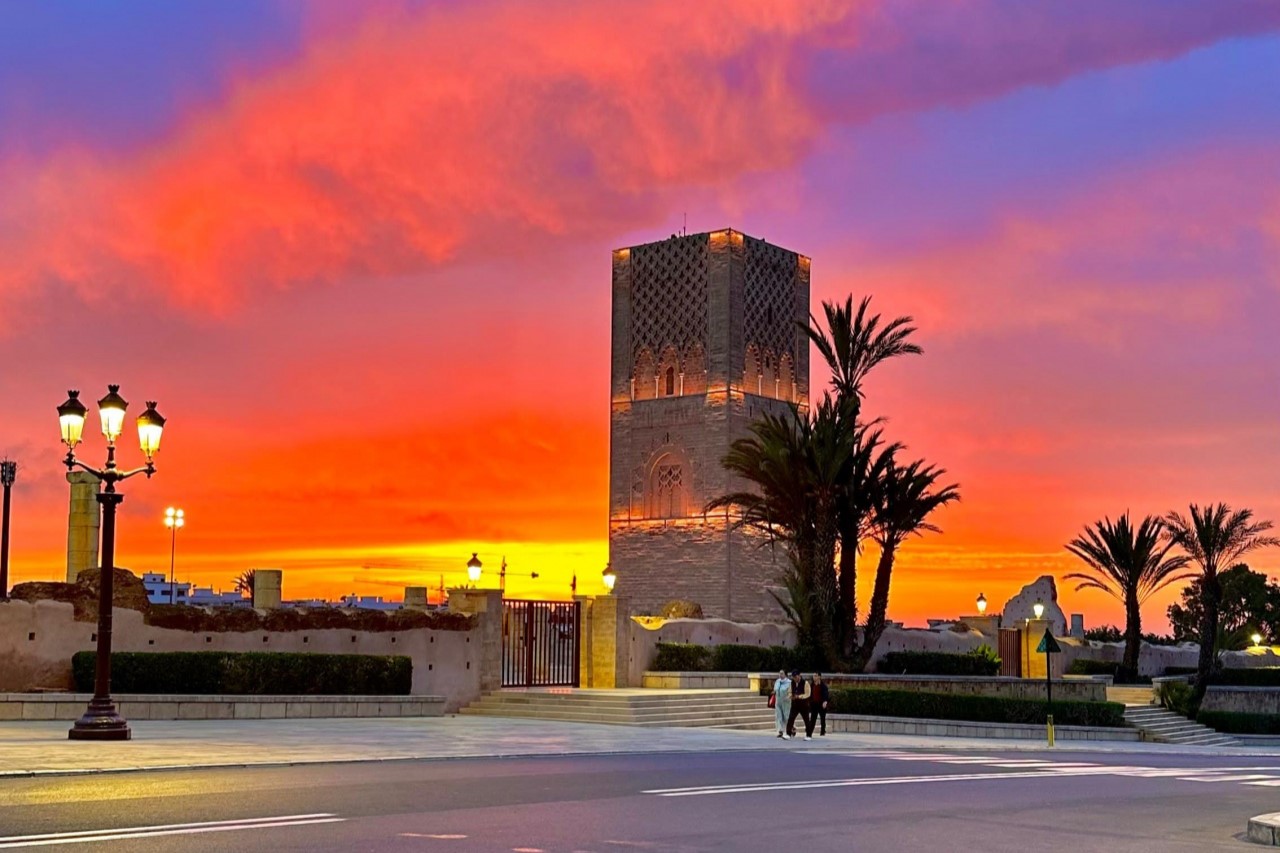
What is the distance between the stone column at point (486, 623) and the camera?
105 feet

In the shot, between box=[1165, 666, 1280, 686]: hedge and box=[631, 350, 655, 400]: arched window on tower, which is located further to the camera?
box=[631, 350, 655, 400]: arched window on tower

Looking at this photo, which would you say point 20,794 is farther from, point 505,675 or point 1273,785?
point 505,675

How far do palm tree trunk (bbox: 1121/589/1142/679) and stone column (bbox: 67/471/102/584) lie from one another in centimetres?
3185

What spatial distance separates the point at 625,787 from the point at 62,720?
41.2ft

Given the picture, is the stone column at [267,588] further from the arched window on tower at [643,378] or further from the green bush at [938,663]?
the arched window on tower at [643,378]

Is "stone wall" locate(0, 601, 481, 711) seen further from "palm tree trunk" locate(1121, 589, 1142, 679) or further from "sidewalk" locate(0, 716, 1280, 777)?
"palm tree trunk" locate(1121, 589, 1142, 679)

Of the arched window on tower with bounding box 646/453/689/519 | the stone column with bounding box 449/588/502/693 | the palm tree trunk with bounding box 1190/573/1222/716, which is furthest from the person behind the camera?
the arched window on tower with bounding box 646/453/689/519

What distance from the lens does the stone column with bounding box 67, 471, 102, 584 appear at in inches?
1491

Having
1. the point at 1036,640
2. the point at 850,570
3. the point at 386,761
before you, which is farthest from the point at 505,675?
the point at 1036,640

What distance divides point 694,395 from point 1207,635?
22020mm

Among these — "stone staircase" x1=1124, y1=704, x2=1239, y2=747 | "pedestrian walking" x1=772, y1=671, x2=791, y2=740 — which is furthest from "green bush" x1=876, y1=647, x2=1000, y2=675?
"pedestrian walking" x1=772, y1=671, x2=791, y2=740

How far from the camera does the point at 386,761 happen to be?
59.5 feet

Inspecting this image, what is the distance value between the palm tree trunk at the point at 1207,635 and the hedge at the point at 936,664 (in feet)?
19.9

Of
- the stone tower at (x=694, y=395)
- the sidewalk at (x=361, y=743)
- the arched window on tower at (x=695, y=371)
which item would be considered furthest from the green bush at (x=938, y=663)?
the arched window on tower at (x=695, y=371)
